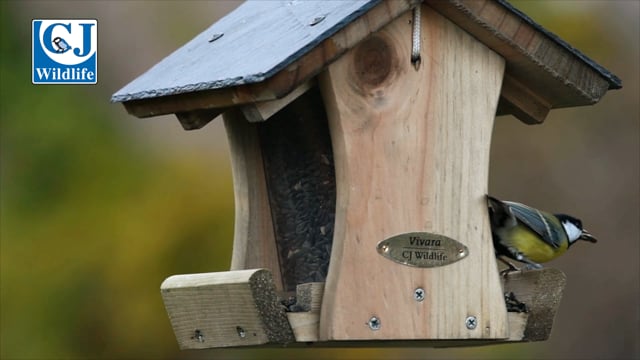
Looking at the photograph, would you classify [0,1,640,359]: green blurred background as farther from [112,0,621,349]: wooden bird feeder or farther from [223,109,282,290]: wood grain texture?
[112,0,621,349]: wooden bird feeder

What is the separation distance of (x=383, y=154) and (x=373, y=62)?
0.28 meters

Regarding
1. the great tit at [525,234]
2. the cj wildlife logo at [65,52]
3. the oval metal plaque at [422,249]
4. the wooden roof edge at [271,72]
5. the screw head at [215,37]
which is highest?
the cj wildlife logo at [65,52]

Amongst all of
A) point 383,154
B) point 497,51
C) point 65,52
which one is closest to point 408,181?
point 383,154

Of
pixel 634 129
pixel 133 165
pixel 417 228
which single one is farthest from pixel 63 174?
pixel 417 228

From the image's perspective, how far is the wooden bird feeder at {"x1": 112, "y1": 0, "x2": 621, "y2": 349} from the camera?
4.83 m

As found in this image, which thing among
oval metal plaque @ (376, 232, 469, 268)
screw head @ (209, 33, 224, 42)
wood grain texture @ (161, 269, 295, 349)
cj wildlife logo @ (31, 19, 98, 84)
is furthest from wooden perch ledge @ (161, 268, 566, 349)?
cj wildlife logo @ (31, 19, 98, 84)

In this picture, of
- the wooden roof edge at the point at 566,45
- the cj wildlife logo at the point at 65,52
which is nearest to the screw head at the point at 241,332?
the wooden roof edge at the point at 566,45

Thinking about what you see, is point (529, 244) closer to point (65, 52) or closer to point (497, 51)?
point (497, 51)

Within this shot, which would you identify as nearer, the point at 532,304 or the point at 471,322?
the point at 471,322

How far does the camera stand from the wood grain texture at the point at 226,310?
4797 mm

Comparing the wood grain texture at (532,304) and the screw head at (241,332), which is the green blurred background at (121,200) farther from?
the screw head at (241,332)

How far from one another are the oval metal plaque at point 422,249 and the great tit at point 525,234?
0.22 m

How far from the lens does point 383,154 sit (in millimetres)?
4918

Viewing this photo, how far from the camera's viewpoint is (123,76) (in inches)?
452
